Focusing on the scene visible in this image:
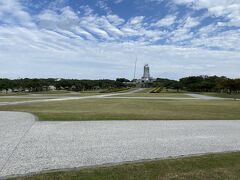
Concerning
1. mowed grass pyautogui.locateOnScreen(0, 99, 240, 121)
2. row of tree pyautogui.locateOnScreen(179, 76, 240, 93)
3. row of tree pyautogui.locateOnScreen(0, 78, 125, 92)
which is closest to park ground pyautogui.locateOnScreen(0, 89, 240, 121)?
mowed grass pyautogui.locateOnScreen(0, 99, 240, 121)

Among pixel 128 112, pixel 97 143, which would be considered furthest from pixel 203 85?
pixel 97 143

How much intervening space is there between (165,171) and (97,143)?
336 centimetres

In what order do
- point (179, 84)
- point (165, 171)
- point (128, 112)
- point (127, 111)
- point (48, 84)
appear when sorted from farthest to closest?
point (179, 84)
point (48, 84)
point (127, 111)
point (128, 112)
point (165, 171)

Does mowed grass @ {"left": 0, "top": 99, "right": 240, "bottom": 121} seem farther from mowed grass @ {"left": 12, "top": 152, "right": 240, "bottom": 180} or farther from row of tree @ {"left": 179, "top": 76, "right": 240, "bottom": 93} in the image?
row of tree @ {"left": 179, "top": 76, "right": 240, "bottom": 93}

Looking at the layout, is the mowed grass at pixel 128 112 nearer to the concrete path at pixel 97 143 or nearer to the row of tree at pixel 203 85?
the concrete path at pixel 97 143

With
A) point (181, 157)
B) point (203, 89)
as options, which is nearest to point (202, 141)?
point (181, 157)

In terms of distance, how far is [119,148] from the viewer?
830 cm

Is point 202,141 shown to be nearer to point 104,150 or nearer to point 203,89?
point 104,150

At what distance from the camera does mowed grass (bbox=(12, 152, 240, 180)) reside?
219 inches

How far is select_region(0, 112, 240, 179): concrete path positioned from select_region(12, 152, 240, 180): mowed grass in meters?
0.58

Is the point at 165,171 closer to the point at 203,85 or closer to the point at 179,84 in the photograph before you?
the point at 203,85

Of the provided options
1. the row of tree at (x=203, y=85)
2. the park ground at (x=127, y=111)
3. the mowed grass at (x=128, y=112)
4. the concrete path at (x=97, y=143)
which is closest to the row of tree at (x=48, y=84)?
the row of tree at (x=203, y=85)

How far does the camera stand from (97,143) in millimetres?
8984

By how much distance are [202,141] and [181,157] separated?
250cm
